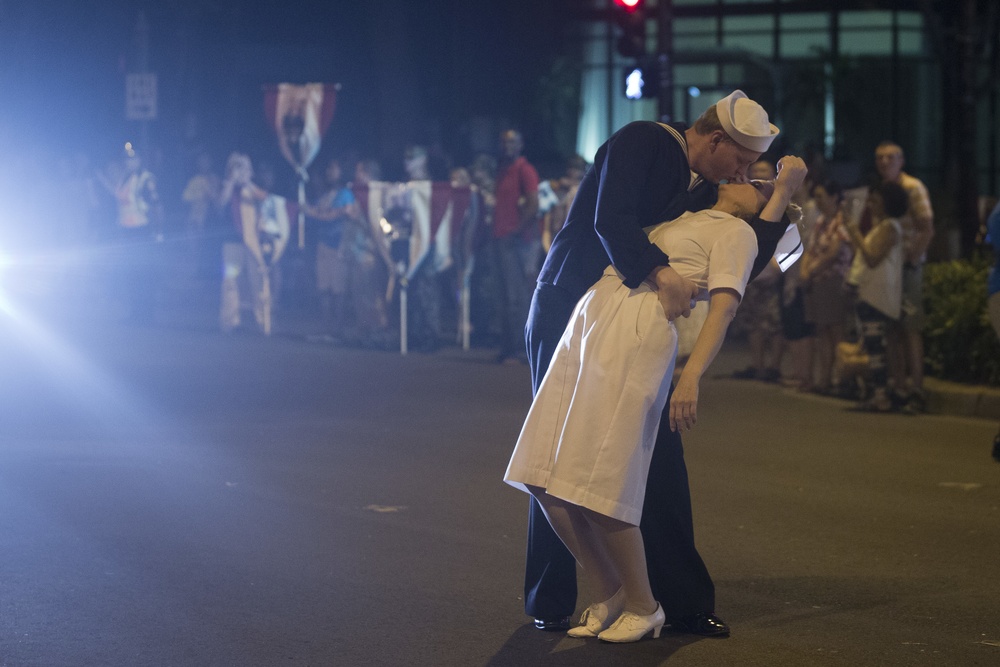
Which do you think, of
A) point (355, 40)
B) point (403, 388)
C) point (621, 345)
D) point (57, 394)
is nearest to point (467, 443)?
point (403, 388)

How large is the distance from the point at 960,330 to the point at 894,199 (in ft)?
5.02

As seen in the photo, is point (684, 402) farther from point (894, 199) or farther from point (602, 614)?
point (894, 199)

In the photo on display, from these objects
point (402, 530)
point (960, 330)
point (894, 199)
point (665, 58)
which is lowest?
point (402, 530)

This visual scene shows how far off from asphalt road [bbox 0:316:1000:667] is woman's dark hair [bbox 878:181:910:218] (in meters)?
1.52

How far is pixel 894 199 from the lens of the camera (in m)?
11.3

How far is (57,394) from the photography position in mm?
12039

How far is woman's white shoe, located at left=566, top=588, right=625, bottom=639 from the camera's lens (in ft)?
16.6

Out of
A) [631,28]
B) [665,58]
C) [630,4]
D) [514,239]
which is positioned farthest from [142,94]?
[514,239]

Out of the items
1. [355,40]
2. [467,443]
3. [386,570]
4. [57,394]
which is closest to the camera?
[386,570]

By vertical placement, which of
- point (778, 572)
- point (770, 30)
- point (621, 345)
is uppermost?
point (770, 30)

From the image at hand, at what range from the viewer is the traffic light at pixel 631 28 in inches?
675

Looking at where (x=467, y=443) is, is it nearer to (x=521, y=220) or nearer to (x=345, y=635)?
(x=345, y=635)

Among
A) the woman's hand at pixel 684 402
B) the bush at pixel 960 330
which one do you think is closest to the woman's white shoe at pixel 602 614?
the woman's hand at pixel 684 402

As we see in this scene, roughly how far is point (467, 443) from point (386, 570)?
3561 millimetres
